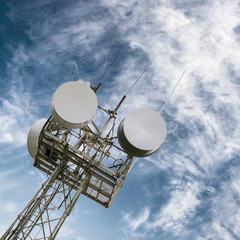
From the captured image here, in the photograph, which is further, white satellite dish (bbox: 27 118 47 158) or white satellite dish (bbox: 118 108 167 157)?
white satellite dish (bbox: 27 118 47 158)

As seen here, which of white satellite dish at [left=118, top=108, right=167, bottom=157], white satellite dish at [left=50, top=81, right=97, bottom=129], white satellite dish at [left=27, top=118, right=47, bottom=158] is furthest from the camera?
white satellite dish at [left=27, top=118, right=47, bottom=158]

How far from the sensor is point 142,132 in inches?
426

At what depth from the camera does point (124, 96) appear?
14.2m

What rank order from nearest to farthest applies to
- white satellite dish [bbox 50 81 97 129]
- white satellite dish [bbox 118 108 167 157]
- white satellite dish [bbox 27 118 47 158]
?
1. white satellite dish [bbox 50 81 97 129]
2. white satellite dish [bbox 118 108 167 157]
3. white satellite dish [bbox 27 118 47 158]

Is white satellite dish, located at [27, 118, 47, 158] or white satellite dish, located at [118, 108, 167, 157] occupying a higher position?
white satellite dish, located at [118, 108, 167, 157]

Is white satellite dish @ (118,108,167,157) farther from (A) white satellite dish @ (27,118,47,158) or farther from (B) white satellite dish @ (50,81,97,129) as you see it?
(A) white satellite dish @ (27,118,47,158)

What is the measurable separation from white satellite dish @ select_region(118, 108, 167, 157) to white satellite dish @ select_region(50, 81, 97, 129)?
2.00 m

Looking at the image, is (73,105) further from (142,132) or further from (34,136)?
(34,136)

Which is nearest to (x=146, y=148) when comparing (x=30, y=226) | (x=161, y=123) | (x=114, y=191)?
(x=161, y=123)

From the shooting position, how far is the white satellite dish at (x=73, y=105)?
10.3 m

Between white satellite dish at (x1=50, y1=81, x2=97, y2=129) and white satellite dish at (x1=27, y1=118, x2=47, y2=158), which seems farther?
white satellite dish at (x1=27, y1=118, x2=47, y2=158)

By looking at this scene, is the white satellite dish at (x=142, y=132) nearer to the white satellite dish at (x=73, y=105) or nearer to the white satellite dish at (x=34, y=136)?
the white satellite dish at (x=73, y=105)

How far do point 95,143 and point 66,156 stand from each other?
238cm

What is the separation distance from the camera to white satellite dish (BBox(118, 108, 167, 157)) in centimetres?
1059
